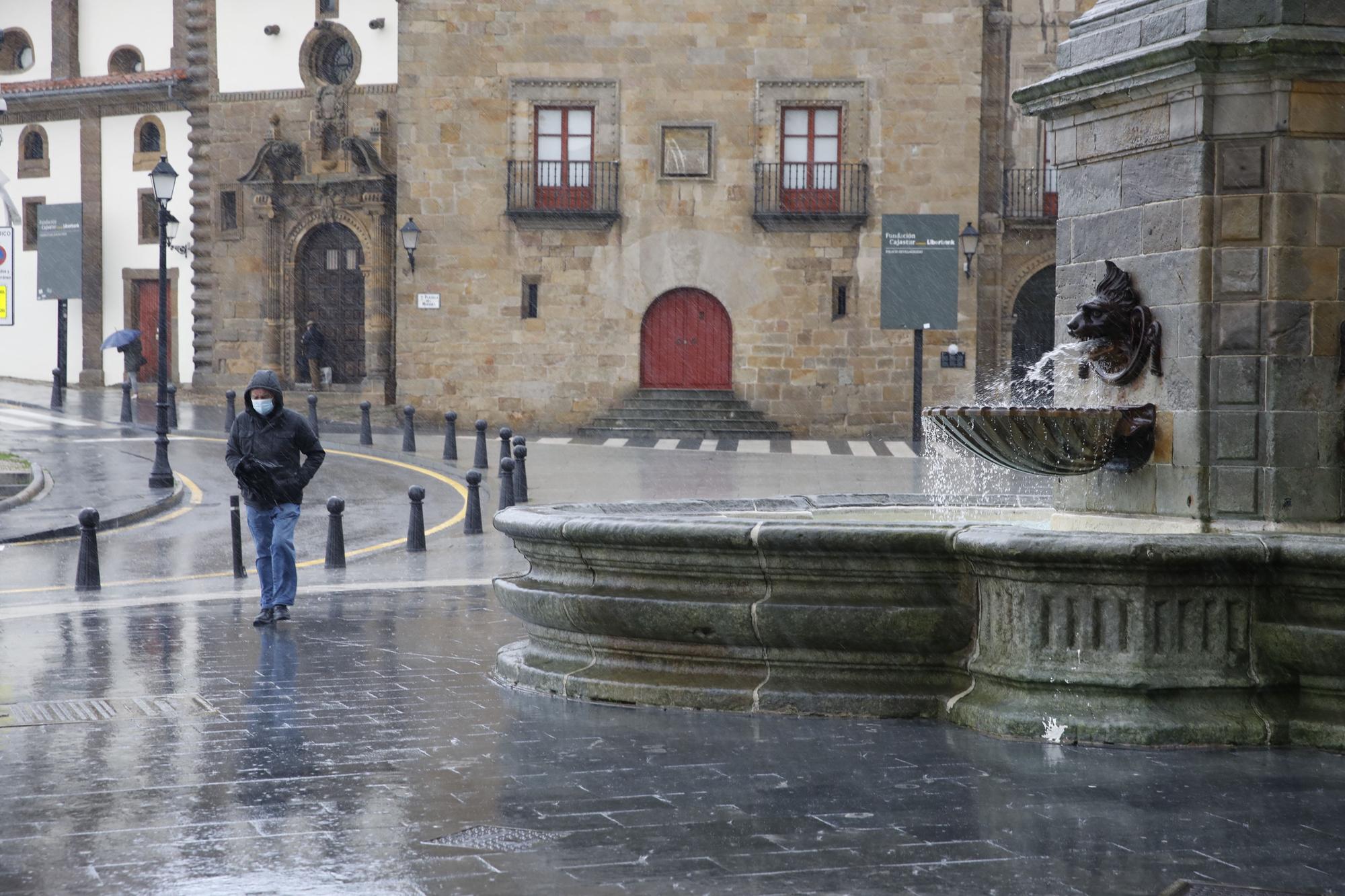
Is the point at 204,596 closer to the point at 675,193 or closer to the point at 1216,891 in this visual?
the point at 1216,891

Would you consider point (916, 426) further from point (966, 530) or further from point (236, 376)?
point (966, 530)

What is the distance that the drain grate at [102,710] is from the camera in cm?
685

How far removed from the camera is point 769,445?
93.1ft

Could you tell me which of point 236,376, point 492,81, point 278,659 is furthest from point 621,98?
point 278,659

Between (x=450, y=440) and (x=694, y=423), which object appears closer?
(x=450, y=440)

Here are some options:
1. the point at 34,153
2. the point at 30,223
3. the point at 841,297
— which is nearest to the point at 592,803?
the point at 841,297

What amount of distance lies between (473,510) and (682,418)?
14449 mm

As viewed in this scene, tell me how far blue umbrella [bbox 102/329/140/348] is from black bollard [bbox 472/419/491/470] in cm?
1705

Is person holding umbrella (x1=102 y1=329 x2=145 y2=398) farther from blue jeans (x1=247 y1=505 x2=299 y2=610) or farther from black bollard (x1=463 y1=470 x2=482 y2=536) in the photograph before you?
blue jeans (x1=247 y1=505 x2=299 y2=610)

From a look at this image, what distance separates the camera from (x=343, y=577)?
1339 centimetres

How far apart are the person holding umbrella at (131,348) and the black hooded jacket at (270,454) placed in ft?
89.3

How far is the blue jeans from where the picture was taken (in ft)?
33.3

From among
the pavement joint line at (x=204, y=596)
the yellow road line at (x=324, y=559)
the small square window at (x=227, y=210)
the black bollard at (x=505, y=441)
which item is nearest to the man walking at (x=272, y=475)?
the pavement joint line at (x=204, y=596)

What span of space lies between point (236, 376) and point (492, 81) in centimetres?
837
